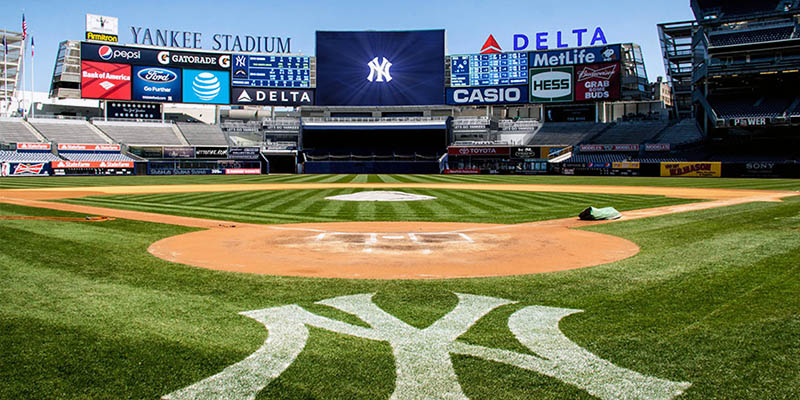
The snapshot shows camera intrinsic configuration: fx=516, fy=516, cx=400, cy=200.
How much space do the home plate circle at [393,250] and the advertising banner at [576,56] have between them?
51013 mm

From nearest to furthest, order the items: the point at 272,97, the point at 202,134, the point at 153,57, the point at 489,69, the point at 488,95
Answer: the point at 153,57
the point at 489,69
the point at 488,95
the point at 272,97
the point at 202,134

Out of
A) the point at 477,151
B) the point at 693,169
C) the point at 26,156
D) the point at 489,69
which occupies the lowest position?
the point at 693,169

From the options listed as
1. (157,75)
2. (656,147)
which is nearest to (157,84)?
(157,75)

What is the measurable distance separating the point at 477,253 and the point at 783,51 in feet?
173

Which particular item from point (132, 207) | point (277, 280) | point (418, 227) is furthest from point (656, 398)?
point (132, 207)

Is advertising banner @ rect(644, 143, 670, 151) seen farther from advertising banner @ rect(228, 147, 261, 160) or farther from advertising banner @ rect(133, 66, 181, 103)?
advertising banner @ rect(133, 66, 181, 103)

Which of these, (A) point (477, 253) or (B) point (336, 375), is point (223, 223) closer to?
(A) point (477, 253)

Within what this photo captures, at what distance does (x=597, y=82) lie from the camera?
56719 mm

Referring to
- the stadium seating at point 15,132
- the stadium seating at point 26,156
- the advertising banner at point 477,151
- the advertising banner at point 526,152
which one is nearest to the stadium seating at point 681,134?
the advertising banner at point 526,152

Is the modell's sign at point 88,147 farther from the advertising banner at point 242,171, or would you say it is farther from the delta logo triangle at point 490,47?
the delta logo triangle at point 490,47

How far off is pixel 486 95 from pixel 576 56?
10711 mm

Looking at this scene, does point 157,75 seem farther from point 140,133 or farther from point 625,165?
point 625,165

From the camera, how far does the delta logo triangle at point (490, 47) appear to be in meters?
61.2

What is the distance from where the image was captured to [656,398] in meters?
3.03
